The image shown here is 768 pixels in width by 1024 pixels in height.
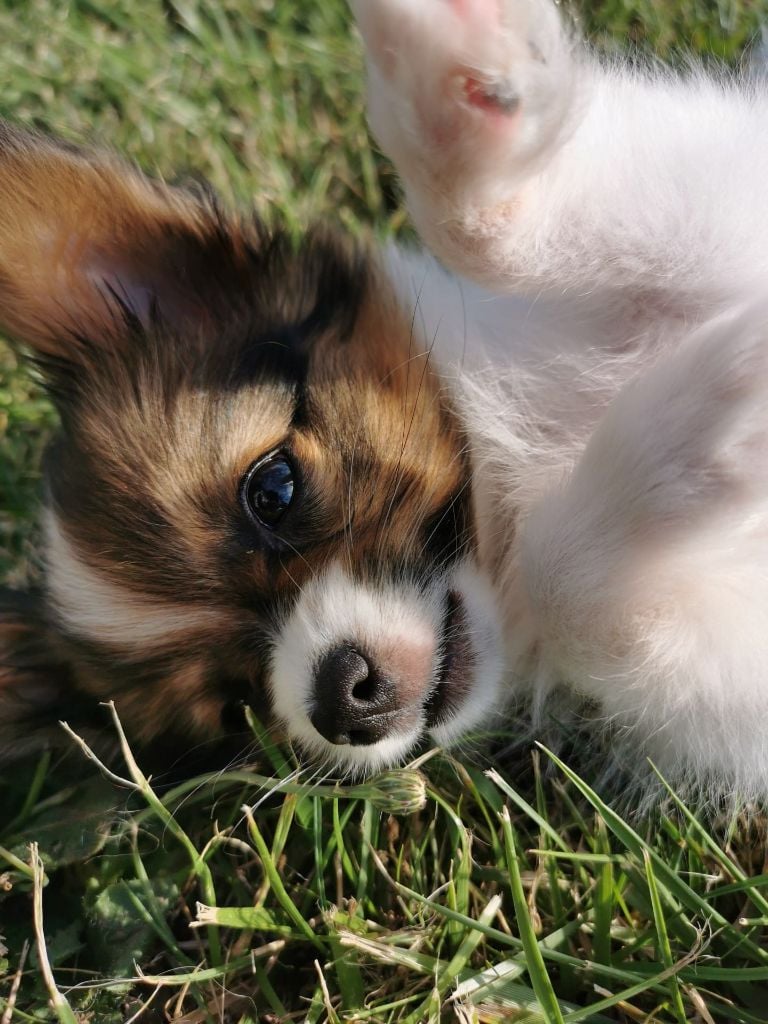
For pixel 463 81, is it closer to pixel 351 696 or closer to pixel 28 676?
pixel 351 696

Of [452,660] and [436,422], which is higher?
[436,422]

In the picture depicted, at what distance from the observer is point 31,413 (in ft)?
11.0

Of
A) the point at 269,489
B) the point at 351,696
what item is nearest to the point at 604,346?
the point at 269,489

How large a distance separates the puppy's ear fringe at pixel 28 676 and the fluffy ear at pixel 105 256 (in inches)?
29.7

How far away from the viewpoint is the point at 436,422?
209cm

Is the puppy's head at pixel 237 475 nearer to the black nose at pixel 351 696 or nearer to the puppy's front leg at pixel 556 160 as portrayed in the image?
the black nose at pixel 351 696

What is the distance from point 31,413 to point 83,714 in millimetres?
1419

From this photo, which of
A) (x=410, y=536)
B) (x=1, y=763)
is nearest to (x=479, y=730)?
(x=410, y=536)

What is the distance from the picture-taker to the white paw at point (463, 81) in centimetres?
156

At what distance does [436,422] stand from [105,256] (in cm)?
88

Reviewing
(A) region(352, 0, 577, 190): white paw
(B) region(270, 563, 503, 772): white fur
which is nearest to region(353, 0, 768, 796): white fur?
(A) region(352, 0, 577, 190): white paw

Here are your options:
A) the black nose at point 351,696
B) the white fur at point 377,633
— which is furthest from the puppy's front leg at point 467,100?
the black nose at point 351,696

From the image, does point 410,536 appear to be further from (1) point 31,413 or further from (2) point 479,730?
(1) point 31,413

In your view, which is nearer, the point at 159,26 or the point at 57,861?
the point at 57,861
